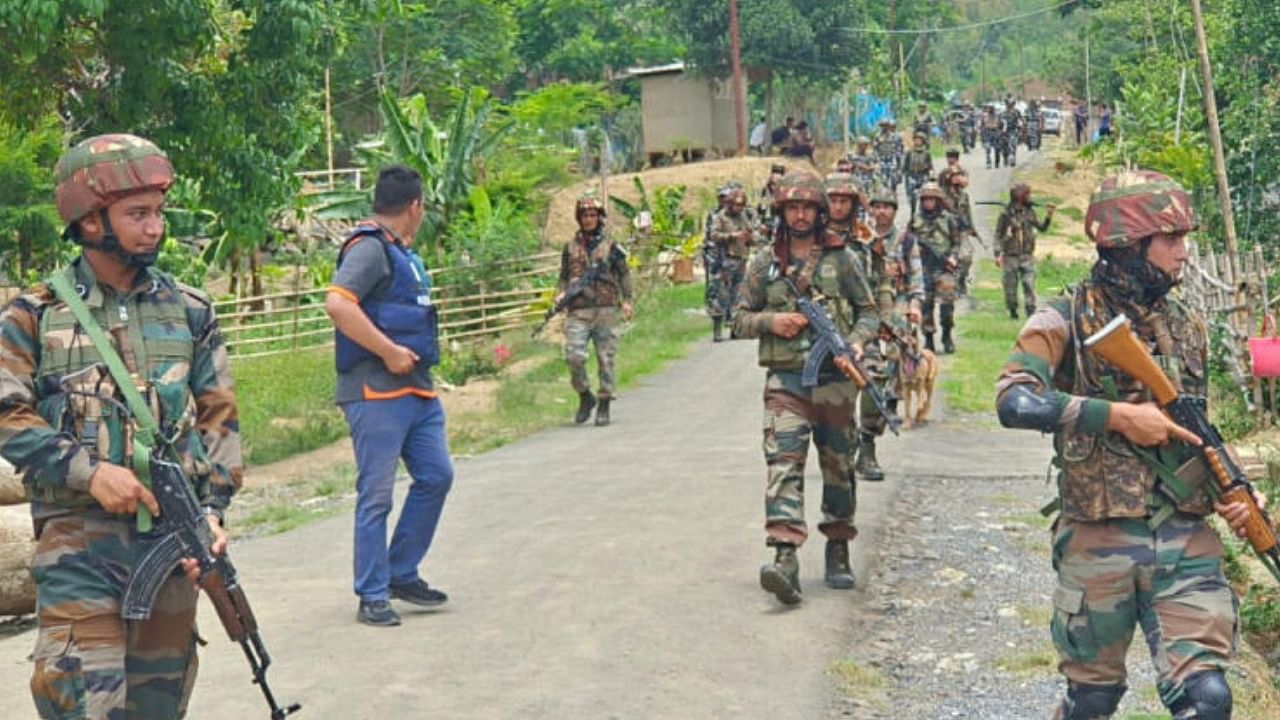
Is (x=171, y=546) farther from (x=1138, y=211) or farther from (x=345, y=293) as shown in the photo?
(x=345, y=293)

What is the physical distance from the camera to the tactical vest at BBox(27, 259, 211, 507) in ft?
16.0

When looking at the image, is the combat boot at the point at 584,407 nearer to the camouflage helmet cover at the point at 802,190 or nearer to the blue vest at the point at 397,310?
the camouflage helmet cover at the point at 802,190

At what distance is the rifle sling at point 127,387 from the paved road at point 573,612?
1.98m

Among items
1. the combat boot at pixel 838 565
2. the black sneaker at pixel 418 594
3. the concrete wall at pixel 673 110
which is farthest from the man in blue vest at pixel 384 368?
the concrete wall at pixel 673 110

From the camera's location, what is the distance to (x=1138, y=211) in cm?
545

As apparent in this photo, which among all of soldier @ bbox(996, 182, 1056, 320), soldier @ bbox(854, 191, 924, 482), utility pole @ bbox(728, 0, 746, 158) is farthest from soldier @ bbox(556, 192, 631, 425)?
utility pole @ bbox(728, 0, 746, 158)

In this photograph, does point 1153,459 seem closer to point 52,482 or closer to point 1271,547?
point 1271,547

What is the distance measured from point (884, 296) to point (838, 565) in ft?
5.96

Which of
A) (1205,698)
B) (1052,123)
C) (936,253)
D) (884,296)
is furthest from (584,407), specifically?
(1052,123)

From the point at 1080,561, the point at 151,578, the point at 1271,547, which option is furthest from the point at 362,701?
the point at 1271,547

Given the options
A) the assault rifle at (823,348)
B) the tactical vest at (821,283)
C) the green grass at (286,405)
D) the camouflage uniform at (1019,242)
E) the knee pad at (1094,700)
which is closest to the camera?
the knee pad at (1094,700)

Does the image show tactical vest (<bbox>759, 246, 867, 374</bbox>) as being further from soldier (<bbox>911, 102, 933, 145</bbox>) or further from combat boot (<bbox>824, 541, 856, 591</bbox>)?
soldier (<bbox>911, 102, 933, 145</bbox>)

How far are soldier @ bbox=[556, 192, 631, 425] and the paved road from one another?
188 cm

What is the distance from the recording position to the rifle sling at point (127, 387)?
487 centimetres
